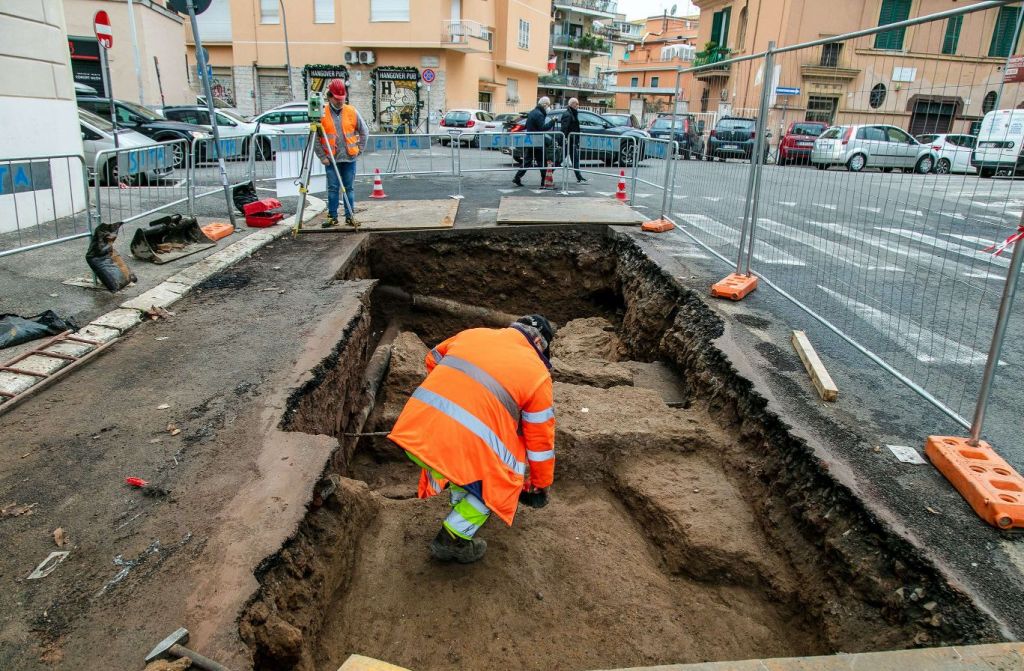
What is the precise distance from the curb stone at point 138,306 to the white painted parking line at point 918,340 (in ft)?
20.6

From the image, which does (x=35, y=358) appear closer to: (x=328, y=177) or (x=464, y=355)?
(x=464, y=355)

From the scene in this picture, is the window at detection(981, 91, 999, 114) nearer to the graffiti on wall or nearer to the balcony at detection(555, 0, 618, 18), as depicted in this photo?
the graffiti on wall

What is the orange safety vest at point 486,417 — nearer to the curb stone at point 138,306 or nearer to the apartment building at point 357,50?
the curb stone at point 138,306

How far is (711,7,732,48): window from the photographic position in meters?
39.0

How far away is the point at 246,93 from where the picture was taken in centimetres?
3741

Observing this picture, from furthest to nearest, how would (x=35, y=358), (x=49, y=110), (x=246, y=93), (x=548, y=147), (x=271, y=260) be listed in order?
(x=246, y=93)
(x=548, y=147)
(x=49, y=110)
(x=271, y=260)
(x=35, y=358)

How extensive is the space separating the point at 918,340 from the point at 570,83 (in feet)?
198

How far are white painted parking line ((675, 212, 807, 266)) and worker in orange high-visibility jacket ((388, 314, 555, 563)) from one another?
5.06 meters

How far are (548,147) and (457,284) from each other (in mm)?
5554

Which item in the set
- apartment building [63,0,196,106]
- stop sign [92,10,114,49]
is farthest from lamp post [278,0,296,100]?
stop sign [92,10,114,49]

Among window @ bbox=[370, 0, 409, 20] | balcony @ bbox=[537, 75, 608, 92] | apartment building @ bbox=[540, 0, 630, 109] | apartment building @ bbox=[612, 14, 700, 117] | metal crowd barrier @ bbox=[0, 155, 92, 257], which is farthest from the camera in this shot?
apartment building @ bbox=[612, 14, 700, 117]

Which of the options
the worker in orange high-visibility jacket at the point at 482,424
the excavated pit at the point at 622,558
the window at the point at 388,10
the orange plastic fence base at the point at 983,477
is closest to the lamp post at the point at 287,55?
the window at the point at 388,10

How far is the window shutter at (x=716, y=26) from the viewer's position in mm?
39844

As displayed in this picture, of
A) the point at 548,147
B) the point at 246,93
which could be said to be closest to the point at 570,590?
the point at 548,147
